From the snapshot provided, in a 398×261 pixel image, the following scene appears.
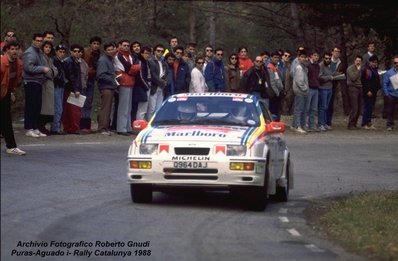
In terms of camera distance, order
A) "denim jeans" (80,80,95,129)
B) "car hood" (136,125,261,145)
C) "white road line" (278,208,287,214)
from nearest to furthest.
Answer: "car hood" (136,125,261,145), "white road line" (278,208,287,214), "denim jeans" (80,80,95,129)

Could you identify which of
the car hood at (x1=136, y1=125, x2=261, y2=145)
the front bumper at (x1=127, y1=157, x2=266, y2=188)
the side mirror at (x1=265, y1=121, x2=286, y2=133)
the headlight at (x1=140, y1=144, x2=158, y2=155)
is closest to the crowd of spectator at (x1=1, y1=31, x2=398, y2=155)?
the car hood at (x1=136, y1=125, x2=261, y2=145)

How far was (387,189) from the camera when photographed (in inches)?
671

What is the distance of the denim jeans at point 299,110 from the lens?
27031mm

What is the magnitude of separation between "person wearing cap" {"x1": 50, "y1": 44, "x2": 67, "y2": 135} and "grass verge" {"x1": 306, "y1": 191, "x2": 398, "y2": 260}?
8.35 metres

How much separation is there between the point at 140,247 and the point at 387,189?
320 inches

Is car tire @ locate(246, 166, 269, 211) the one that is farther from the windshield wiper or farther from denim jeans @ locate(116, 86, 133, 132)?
denim jeans @ locate(116, 86, 133, 132)

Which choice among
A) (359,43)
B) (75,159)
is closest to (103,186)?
(75,159)

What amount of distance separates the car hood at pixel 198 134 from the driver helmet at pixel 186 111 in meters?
0.51

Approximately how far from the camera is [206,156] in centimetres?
1303

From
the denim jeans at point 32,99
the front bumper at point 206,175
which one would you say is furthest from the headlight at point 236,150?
the denim jeans at point 32,99

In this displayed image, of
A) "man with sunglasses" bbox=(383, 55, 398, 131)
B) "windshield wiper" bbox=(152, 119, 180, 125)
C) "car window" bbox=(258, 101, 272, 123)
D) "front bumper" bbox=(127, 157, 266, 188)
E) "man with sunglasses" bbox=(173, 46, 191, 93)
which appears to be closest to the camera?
"front bumper" bbox=(127, 157, 266, 188)

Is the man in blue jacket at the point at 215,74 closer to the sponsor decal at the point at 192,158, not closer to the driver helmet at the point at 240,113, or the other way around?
the driver helmet at the point at 240,113

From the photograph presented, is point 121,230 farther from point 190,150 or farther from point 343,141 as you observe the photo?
point 343,141

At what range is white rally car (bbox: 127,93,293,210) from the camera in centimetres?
1303
